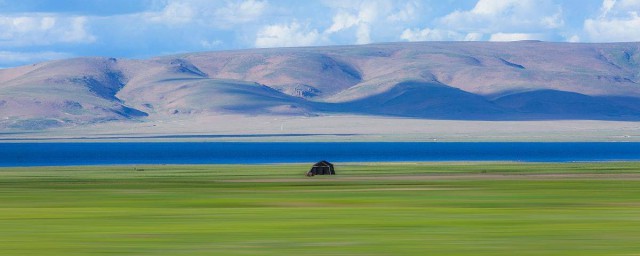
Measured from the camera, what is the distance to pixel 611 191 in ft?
178

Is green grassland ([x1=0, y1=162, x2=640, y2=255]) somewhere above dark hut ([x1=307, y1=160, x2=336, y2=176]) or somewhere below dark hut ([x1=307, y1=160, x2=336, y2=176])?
below

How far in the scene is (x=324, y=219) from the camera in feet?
120

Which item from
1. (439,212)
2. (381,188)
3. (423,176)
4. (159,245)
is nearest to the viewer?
(159,245)

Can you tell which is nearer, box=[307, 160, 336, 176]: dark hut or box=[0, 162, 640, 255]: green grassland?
box=[0, 162, 640, 255]: green grassland

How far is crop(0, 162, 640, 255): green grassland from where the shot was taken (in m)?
28.1

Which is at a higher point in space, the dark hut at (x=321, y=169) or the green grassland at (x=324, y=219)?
the dark hut at (x=321, y=169)

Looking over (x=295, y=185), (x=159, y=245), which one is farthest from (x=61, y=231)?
(x=295, y=185)

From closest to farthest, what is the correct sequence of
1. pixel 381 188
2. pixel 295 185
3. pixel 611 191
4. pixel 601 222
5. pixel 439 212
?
pixel 601 222 → pixel 439 212 → pixel 611 191 → pixel 381 188 → pixel 295 185

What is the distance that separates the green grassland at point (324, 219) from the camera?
92.3 feet

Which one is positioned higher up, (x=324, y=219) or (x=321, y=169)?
(x=321, y=169)

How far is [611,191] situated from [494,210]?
14.8 metres

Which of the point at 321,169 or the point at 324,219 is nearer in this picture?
the point at 324,219

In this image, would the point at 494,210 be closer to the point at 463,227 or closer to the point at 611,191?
the point at 463,227

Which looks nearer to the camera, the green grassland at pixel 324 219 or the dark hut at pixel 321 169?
the green grassland at pixel 324 219
